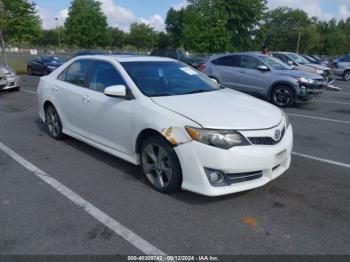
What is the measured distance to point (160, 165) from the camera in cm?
378

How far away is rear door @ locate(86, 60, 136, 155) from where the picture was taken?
410 centimetres

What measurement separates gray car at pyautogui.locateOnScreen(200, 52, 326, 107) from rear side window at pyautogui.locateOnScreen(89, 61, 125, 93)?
6.64 metres

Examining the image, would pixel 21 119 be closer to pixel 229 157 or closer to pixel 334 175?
pixel 229 157

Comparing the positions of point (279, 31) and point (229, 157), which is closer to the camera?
point (229, 157)

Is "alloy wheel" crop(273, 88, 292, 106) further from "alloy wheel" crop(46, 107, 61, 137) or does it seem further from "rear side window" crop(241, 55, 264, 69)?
"alloy wheel" crop(46, 107, 61, 137)

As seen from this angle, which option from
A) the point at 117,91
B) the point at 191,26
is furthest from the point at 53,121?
the point at 191,26

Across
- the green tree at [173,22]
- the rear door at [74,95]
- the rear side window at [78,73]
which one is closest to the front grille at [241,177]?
the rear door at [74,95]

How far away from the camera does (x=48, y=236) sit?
9.84 feet

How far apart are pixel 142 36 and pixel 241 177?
74.0 meters

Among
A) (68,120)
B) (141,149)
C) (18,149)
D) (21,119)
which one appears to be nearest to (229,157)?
(141,149)

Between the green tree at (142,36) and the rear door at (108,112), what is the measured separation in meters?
72.0

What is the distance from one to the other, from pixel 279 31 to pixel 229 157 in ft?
323

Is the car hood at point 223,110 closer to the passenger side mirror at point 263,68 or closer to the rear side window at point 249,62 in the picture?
the passenger side mirror at point 263,68

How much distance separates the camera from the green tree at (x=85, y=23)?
1204 inches
